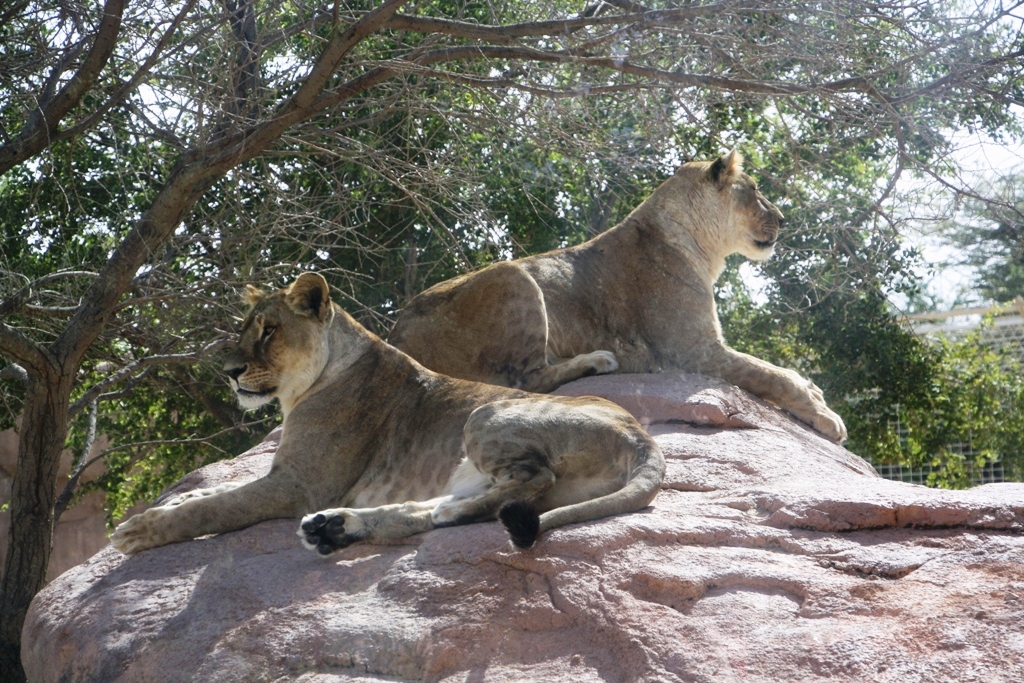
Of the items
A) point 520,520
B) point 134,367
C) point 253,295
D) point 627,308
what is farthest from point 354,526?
point 134,367

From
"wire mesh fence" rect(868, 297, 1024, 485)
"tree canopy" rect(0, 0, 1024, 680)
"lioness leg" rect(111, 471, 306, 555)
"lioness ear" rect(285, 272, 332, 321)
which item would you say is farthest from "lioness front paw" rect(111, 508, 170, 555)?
"wire mesh fence" rect(868, 297, 1024, 485)

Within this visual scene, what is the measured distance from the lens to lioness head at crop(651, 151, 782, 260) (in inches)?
310

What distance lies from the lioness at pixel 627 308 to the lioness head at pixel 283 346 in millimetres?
1359

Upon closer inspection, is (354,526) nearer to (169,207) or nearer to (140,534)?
(140,534)

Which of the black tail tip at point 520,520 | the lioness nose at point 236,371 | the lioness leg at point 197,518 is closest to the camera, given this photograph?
the black tail tip at point 520,520

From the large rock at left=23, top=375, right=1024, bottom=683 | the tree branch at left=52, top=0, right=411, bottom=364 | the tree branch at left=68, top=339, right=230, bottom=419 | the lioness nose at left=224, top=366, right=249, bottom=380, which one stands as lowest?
the large rock at left=23, top=375, right=1024, bottom=683

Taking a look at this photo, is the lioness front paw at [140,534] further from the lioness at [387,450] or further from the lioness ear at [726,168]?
the lioness ear at [726,168]

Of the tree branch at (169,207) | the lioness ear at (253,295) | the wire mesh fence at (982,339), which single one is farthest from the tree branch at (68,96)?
the wire mesh fence at (982,339)

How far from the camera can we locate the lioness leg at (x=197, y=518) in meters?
5.03

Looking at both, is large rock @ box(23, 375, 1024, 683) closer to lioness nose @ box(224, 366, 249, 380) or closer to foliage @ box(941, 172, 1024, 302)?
lioness nose @ box(224, 366, 249, 380)

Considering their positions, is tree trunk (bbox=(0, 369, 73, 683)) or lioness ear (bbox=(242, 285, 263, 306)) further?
tree trunk (bbox=(0, 369, 73, 683))

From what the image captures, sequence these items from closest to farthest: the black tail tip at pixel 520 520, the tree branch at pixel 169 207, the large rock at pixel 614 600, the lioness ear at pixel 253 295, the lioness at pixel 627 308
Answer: the large rock at pixel 614 600, the black tail tip at pixel 520 520, the lioness ear at pixel 253 295, the tree branch at pixel 169 207, the lioness at pixel 627 308

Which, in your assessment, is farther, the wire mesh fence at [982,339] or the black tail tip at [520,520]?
the wire mesh fence at [982,339]

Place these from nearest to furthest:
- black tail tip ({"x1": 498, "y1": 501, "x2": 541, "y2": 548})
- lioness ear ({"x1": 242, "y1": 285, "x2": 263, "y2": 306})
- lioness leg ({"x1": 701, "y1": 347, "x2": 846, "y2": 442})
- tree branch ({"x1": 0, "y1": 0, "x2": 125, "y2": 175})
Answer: black tail tip ({"x1": 498, "y1": 501, "x2": 541, "y2": 548}), lioness ear ({"x1": 242, "y1": 285, "x2": 263, "y2": 306}), tree branch ({"x1": 0, "y1": 0, "x2": 125, "y2": 175}), lioness leg ({"x1": 701, "y1": 347, "x2": 846, "y2": 442})
